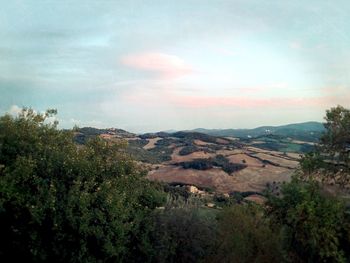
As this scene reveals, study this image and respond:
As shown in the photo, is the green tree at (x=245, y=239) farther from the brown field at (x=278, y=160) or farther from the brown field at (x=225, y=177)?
the brown field at (x=278, y=160)

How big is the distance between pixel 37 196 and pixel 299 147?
12586 cm

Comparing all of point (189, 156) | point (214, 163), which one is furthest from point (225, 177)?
point (189, 156)

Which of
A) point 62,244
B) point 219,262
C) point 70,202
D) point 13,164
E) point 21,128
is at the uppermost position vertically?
point 21,128

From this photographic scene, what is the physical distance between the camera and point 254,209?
26516mm

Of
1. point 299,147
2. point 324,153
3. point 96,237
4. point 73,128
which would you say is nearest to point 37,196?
point 96,237

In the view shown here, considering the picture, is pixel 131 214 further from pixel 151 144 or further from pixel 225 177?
pixel 151 144

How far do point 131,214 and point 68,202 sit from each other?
390 cm

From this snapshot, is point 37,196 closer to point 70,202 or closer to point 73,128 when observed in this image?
point 70,202

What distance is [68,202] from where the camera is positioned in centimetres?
2158

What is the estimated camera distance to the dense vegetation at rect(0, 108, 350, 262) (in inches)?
834

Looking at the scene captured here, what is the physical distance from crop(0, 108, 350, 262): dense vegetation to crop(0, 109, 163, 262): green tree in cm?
6

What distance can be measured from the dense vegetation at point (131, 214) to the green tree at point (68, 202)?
0.19ft

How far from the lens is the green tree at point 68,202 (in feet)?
70.5

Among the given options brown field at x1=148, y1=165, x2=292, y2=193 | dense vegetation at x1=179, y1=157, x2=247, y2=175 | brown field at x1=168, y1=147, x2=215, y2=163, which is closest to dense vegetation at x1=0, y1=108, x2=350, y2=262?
brown field at x1=148, y1=165, x2=292, y2=193
